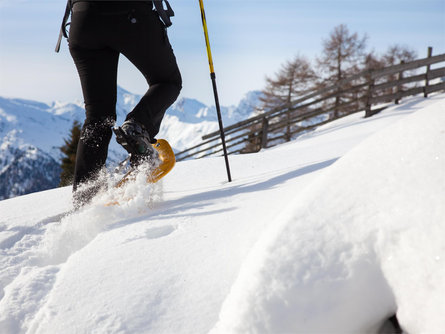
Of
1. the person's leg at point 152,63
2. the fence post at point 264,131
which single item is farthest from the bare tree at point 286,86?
the person's leg at point 152,63

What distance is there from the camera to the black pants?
6.48 ft

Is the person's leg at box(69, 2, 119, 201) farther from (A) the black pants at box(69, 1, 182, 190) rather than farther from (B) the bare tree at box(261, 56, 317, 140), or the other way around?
(B) the bare tree at box(261, 56, 317, 140)

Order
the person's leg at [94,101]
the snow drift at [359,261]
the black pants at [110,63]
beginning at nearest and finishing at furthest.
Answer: the snow drift at [359,261]
the black pants at [110,63]
the person's leg at [94,101]

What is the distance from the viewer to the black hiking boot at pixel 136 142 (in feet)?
6.69

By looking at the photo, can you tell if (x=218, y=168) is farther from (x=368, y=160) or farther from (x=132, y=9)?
(x=368, y=160)

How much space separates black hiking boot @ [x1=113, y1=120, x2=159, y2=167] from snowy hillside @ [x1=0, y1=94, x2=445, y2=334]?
602 mm

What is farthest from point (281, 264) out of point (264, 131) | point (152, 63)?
point (264, 131)

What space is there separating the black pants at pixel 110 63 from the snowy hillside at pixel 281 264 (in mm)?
742

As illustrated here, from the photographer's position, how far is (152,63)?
7.04ft

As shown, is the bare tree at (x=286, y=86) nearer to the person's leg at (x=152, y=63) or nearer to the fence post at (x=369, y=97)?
the fence post at (x=369, y=97)

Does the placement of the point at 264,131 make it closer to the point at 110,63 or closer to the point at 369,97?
the point at 369,97

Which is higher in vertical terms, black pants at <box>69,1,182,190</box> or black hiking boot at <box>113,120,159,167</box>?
black pants at <box>69,1,182,190</box>

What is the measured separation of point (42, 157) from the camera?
160 metres

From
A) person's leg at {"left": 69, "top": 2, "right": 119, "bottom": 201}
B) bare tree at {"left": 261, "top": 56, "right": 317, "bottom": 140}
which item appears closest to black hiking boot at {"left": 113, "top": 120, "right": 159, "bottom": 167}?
person's leg at {"left": 69, "top": 2, "right": 119, "bottom": 201}
